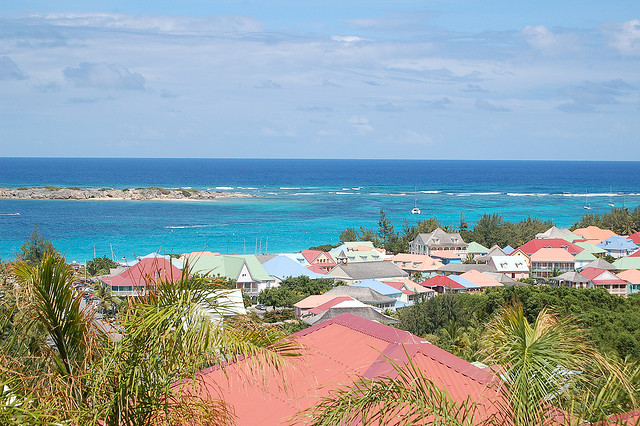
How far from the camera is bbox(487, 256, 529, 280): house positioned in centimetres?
4778

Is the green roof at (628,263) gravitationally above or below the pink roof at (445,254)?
above

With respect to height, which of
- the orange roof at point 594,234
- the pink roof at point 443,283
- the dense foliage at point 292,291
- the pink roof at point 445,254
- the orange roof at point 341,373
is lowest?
the pink roof at point 445,254

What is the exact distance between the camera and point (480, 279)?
4234 centimetres

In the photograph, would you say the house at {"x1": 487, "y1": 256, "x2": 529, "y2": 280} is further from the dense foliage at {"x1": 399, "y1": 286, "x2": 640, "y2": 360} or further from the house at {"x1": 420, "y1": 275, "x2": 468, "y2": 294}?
the dense foliage at {"x1": 399, "y1": 286, "x2": 640, "y2": 360}

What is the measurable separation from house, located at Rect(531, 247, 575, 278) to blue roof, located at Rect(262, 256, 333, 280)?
1758 centimetres

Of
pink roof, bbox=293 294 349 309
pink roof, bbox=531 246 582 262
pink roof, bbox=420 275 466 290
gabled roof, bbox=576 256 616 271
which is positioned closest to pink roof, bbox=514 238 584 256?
pink roof, bbox=531 246 582 262

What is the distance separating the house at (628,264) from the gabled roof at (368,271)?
15.7 meters

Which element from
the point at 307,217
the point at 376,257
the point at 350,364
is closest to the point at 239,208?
the point at 307,217

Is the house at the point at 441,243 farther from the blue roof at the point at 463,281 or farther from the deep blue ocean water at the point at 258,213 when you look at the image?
the blue roof at the point at 463,281

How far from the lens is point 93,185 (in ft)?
458

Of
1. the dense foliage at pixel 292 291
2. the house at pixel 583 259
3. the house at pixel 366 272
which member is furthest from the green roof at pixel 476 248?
the dense foliage at pixel 292 291

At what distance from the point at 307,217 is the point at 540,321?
3366 inches

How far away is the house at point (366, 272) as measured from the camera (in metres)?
42.9

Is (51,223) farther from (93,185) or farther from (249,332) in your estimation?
(249,332)
